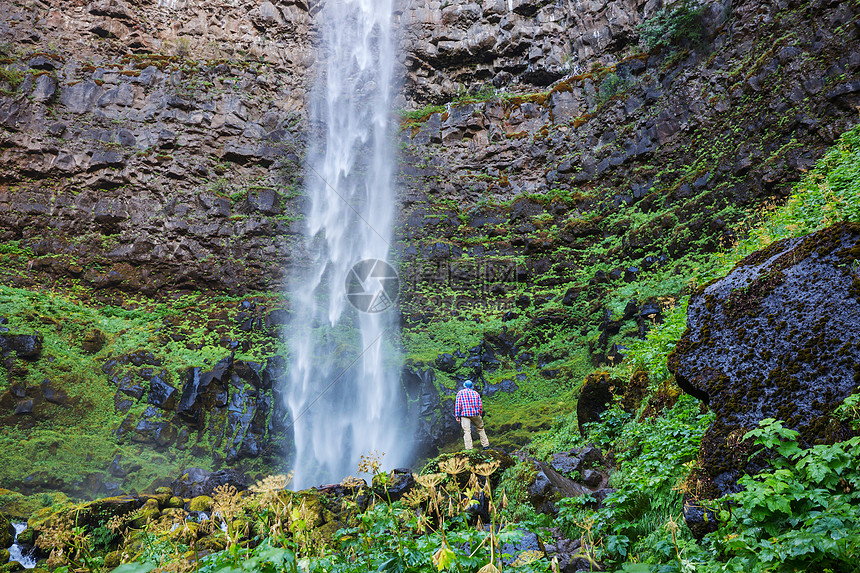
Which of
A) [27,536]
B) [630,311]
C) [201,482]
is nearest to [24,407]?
[27,536]

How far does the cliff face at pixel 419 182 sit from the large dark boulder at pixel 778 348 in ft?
15.0

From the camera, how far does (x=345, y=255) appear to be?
17125 mm

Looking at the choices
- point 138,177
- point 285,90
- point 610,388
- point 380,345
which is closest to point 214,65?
point 285,90

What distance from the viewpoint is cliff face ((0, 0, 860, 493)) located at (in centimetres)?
1034

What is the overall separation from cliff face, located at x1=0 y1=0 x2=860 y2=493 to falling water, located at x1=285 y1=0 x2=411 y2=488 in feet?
2.54

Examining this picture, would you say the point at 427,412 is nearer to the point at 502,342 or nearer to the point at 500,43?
the point at 502,342

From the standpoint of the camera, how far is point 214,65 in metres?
18.9

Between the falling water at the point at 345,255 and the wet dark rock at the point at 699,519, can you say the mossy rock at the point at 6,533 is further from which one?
the wet dark rock at the point at 699,519

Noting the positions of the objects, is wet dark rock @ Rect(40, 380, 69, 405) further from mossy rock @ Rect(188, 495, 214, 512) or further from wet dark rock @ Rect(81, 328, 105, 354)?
mossy rock @ Rect(188, 495, 214, 512)

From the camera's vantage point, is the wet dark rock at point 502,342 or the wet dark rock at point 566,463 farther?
the wet dark rock at point 502,342

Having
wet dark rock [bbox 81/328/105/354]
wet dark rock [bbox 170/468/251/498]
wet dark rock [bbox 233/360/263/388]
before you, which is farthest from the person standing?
wet dark rock [bbox 81/328/105/354]

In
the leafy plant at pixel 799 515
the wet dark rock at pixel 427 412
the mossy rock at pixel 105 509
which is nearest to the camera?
the leafy plant at pixel 799 515

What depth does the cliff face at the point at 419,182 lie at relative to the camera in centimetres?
1034

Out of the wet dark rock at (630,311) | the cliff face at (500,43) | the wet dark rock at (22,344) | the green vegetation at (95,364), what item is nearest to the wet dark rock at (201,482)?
the green vegetation at (95,364)
